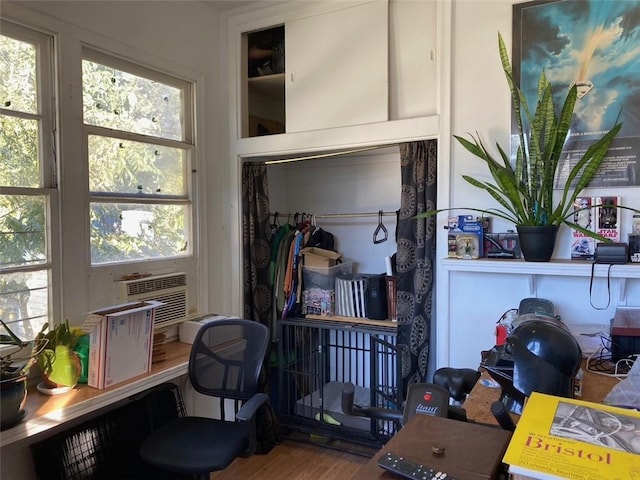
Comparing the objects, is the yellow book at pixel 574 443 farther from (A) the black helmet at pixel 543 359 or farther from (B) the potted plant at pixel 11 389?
(B) the potted plant at pixel 11 389

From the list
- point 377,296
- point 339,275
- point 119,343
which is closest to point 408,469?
point 119,343

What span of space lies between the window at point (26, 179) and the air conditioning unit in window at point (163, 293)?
15.1 inches

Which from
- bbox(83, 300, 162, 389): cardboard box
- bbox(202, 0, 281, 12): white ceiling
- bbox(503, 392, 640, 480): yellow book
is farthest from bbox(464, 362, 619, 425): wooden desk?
bbox(202, 0, 281, 12): white ceiling

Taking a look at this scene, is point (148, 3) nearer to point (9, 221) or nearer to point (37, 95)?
point (37, 95)

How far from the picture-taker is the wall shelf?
6.48 ft

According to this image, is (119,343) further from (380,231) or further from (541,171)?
(541,171)

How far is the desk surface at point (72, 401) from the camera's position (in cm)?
167

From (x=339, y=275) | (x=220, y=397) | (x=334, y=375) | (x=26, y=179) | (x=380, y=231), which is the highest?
(x=26, y=179)

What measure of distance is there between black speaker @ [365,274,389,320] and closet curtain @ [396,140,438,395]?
24 centimetres

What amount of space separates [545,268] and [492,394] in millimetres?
805

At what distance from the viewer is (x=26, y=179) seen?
2059mm

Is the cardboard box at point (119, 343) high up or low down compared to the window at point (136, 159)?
down

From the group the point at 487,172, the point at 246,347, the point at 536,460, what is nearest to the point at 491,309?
the point at 487,172

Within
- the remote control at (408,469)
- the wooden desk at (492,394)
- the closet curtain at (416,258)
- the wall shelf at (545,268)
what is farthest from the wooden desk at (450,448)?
the closet curtain at (416,258)
